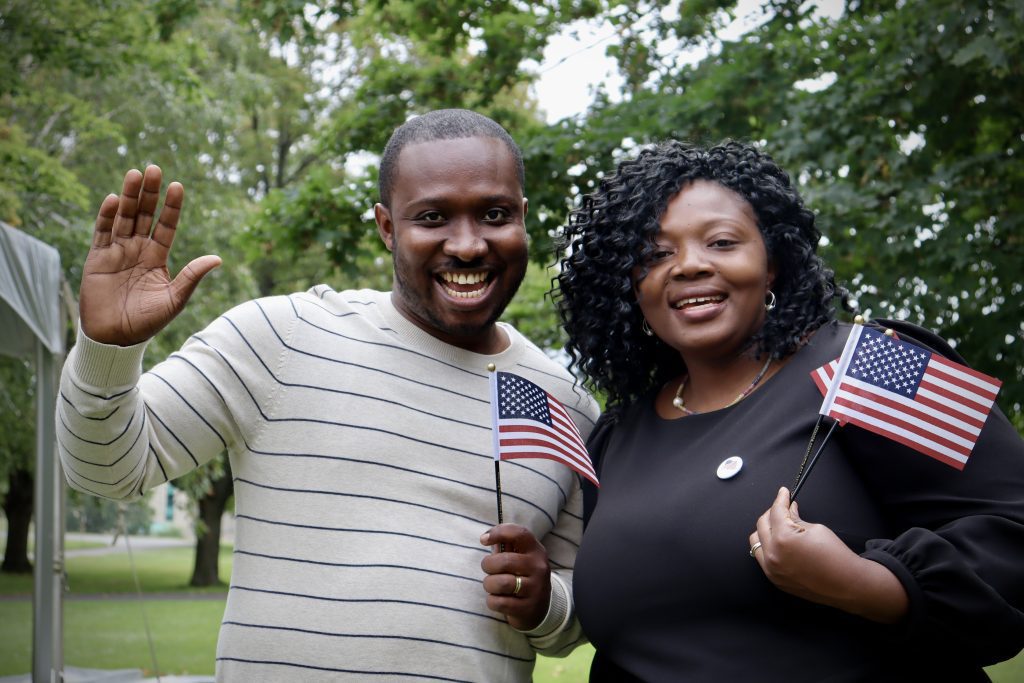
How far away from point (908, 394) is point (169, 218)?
166cm

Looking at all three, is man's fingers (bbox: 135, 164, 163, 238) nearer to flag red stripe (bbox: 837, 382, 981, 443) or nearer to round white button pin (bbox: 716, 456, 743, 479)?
round white button pin (bbox: 716, 456, 743, 479)

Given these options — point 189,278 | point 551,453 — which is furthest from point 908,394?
point 189,278

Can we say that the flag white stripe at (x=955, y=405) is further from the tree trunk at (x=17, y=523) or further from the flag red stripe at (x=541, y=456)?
the tree trunk at (x=17, y=523)

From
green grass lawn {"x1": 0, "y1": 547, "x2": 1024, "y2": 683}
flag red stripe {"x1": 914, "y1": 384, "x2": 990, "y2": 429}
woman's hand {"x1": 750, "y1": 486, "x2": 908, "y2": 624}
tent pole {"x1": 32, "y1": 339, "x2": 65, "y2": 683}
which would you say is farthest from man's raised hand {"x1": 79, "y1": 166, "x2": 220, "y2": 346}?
green grass lawn {"x1": 0, "y1": 547, "x2": 1024, "y2": 683}

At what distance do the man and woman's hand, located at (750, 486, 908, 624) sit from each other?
70cm

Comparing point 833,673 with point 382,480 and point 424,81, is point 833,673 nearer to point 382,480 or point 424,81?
point 382,480

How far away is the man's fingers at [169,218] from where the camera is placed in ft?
7.26

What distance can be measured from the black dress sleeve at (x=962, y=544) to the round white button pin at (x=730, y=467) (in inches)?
12.1

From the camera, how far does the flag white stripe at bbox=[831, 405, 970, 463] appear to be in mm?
2104

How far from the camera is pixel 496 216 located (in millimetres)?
2744

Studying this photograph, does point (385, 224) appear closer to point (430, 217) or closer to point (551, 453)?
point (430, 217)

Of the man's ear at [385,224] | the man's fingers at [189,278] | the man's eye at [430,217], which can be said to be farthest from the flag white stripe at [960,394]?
the man's fingers at [189,278]

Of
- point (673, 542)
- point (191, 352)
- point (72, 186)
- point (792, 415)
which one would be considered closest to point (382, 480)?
point (191, 352)

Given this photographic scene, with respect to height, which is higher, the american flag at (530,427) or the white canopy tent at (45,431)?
the american flag at (530,427)
